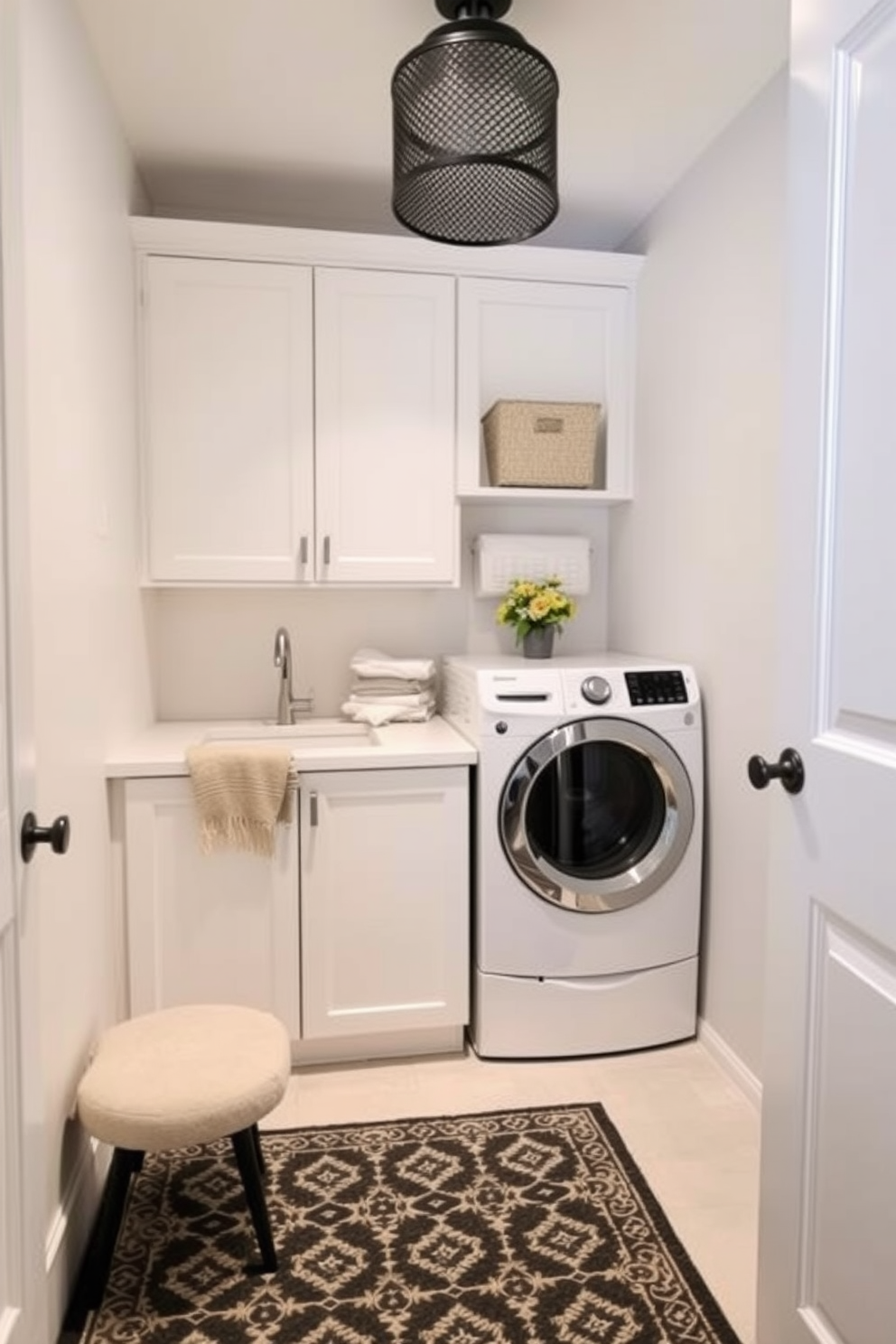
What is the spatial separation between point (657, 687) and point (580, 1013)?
940 millimetres

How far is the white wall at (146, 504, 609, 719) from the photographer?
2791mm

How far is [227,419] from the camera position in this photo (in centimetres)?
249

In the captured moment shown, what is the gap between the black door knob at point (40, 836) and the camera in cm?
112

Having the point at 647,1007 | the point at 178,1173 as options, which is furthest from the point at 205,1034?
the point at 647,1007

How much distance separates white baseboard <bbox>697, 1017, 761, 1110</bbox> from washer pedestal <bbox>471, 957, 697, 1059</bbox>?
7cm

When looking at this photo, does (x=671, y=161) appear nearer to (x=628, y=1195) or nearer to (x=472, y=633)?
(x=472, y=633)

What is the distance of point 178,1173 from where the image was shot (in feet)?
6.11

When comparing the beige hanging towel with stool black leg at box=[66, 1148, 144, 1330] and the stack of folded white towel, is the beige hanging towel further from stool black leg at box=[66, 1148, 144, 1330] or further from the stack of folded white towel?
stool black leg at box=[66, 1148, 144, 1330]

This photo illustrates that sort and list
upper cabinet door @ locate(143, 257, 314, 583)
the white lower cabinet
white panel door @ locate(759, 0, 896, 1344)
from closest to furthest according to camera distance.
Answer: white panel door @ locate(759, 0, 896, 1344) < the white lower cabinet < upper cabinet door @ locate(143, 257, 314, 583)

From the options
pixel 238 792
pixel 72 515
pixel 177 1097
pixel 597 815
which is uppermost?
pixel 72 515

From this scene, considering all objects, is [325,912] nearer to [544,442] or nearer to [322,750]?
[322,750]

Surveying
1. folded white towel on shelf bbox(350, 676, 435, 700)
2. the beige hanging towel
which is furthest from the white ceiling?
the beige hanging towel

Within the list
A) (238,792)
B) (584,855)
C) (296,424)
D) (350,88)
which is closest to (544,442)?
(296,424)

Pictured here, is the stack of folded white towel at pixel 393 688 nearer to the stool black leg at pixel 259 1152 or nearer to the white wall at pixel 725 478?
the white wall at pixel 725 478
